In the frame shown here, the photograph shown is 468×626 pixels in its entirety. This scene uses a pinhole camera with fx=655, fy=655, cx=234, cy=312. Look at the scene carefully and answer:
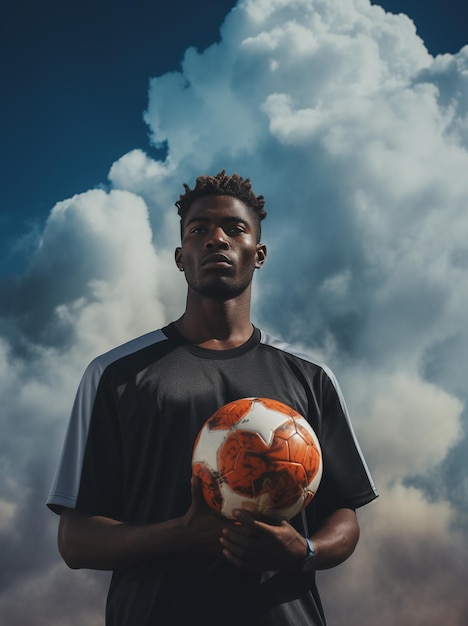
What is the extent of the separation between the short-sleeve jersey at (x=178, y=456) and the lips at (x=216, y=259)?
60 centimetres

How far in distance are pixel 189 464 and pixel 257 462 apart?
87cm

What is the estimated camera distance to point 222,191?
532 cm

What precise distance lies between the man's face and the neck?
0.08 metres

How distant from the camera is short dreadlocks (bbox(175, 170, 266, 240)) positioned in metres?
5.35

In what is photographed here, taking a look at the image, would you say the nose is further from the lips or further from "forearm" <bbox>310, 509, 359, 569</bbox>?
"forearm" <bbox>310, 509, 359, 569</bbox>

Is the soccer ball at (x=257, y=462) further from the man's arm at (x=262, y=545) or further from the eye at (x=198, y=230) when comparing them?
the eye at (x=198, y=230)

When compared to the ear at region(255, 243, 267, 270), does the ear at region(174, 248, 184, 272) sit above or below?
above

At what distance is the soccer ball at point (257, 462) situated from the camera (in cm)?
350

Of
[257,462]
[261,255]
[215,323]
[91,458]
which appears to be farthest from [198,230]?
[257,462]

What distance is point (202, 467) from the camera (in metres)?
3.67

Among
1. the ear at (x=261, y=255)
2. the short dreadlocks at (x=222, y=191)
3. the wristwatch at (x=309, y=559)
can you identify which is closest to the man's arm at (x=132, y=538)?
the wristwatch at (x=309, y=559)

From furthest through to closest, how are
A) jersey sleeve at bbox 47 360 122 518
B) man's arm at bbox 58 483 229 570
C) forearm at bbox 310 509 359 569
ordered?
jersey sleeve at bbox 47 360 122 518 < forearm at bbox 310 509 359 569 < man's arm at bbox 58 483 229 570

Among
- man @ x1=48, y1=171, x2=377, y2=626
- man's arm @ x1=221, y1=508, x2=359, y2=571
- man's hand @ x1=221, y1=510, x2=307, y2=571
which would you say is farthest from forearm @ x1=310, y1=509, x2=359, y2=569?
man's hand @ x1=221, y1=510, x2=307, y2=571

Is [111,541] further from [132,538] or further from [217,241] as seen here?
[217,241]
